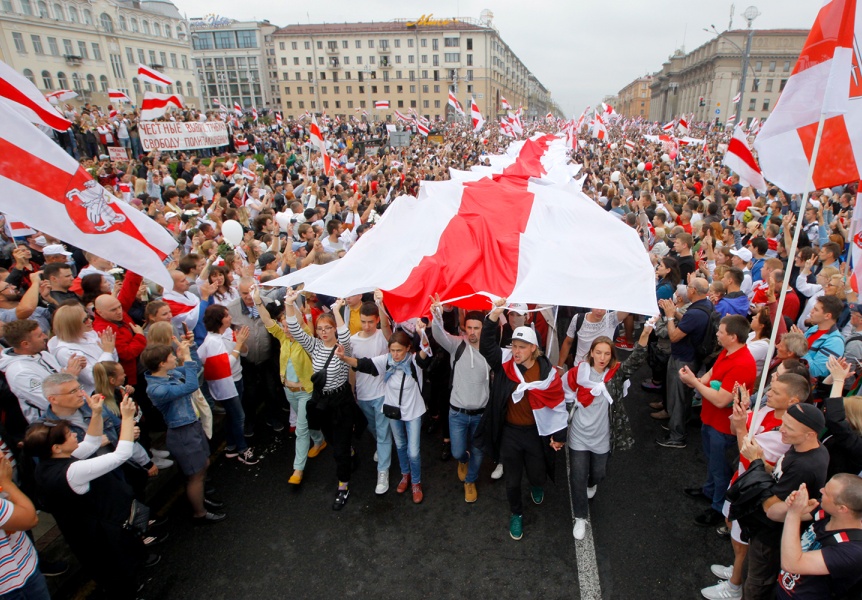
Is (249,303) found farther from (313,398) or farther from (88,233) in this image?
(88,233)

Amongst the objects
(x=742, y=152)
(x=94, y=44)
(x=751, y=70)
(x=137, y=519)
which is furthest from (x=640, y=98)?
(x=137, y=519)

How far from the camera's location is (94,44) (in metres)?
54.0

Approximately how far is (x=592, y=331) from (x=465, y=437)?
5.66ft

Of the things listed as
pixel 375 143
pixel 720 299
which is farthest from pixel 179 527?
pixel 375 143

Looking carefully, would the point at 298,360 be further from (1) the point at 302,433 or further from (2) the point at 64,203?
(2) the point at 64,203

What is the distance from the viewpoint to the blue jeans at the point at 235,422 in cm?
478

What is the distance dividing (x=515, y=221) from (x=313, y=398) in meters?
3.05

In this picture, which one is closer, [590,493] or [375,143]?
[590,493]

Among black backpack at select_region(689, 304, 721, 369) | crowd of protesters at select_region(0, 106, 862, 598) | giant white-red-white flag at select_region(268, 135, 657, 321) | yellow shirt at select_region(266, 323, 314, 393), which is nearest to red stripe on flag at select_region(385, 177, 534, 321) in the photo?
giant white-red-white flag at select_region(268, 135, 657, 321)

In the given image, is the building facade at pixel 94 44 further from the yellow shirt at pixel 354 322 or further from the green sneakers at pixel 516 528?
the green sneakers at pixel 516 528

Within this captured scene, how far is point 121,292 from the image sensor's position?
15.7 ft

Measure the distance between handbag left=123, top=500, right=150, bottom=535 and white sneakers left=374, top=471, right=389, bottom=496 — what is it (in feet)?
6.16

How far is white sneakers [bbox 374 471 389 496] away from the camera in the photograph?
4.55 m

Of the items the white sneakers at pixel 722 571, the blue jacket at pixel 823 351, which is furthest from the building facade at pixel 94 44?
the white sneakers at pixel 722 571
